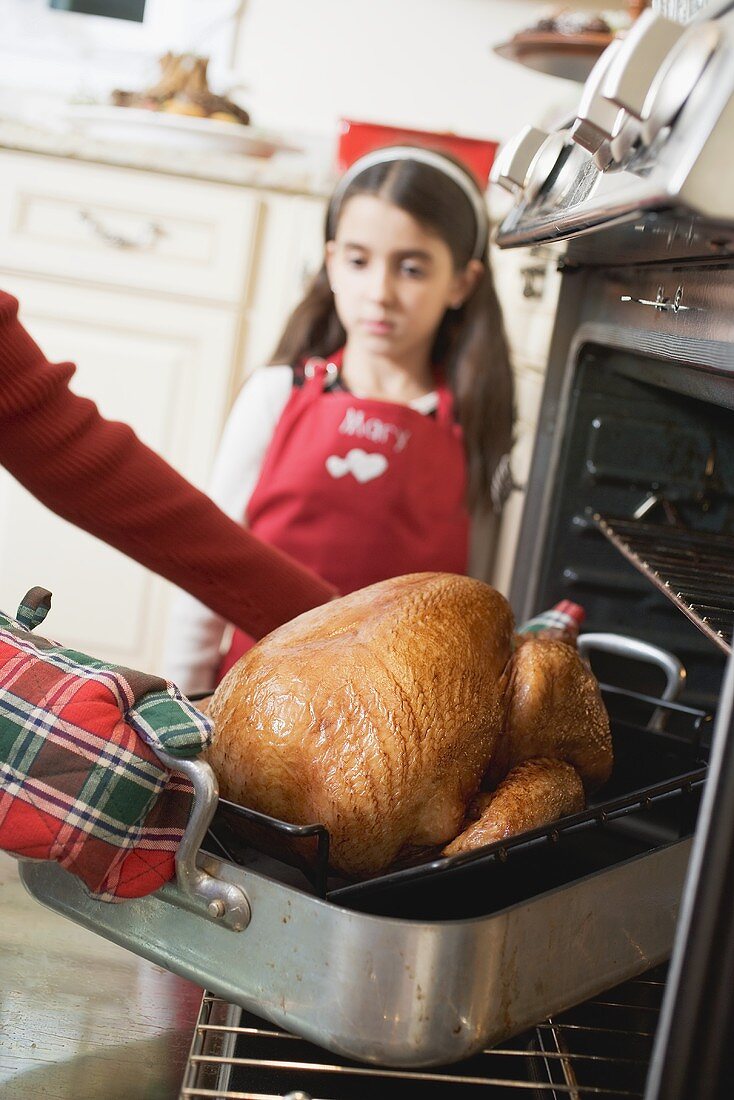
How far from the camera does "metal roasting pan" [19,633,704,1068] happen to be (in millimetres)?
566

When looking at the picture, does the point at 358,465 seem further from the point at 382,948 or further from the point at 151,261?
the point at 382,948

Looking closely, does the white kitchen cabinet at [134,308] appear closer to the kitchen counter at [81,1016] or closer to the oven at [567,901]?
the oven at [567,901]

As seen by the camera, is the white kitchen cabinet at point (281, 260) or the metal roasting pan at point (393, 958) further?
the white kitchen cabinet at point (281, 260)

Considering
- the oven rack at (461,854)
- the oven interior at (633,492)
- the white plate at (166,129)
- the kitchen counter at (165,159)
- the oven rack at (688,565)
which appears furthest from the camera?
the white plate at (166,129)

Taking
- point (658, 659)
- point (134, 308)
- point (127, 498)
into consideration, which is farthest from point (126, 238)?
point (658, 659)

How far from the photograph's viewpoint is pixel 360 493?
172 centimetres

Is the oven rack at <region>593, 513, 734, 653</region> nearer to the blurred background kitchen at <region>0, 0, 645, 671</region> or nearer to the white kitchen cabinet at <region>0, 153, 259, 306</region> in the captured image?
the blurred background kitchen at <region>0, 0, 645, 671</region>

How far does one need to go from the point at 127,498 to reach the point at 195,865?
0.54m

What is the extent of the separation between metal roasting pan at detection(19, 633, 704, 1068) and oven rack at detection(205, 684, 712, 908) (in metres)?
0.03

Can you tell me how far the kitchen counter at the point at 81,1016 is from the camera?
0.65 m

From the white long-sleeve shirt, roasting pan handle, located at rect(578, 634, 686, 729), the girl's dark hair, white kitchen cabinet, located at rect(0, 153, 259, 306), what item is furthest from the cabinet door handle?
roasting pan handle, located at rect(578, 634, 686, 729)

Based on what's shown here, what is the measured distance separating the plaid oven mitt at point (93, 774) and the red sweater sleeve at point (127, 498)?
0.48 meters

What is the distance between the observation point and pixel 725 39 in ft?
1.59

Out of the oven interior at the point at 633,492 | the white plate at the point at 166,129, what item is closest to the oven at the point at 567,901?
the oven interior at the point at 633,492
